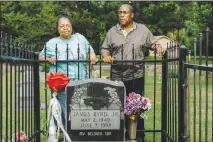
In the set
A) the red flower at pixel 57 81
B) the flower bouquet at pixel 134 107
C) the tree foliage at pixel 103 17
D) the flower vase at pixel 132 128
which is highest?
the tree foliage at pixel 103 17

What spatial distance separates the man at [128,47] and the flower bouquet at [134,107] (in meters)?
0.78

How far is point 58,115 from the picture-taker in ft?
21.7

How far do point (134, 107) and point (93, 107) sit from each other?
0.53 meters

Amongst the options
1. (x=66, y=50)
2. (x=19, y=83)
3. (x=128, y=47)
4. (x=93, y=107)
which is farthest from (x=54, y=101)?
(x=128, y=47)

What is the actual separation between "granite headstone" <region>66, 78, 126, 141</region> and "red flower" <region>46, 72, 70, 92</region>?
0.59 ft

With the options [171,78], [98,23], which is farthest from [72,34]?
[98,23]

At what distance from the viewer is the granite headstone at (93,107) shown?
6.46m

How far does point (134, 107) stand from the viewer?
666cm

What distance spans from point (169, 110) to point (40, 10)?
37.3 meters

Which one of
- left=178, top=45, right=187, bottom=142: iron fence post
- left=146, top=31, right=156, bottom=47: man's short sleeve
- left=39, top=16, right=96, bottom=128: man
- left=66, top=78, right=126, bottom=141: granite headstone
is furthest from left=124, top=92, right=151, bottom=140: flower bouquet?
left=146, top=31, right=156, bottom=47: man's short sleeve

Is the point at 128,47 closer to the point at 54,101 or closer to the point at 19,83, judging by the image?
the point at 54,101

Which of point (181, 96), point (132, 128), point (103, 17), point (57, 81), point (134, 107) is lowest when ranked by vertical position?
point (132, 128)

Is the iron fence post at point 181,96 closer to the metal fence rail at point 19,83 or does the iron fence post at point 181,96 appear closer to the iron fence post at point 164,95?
the iron fence post at point 164,95

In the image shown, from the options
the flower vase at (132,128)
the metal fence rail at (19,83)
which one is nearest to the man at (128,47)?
the flower vase at (132,128)
